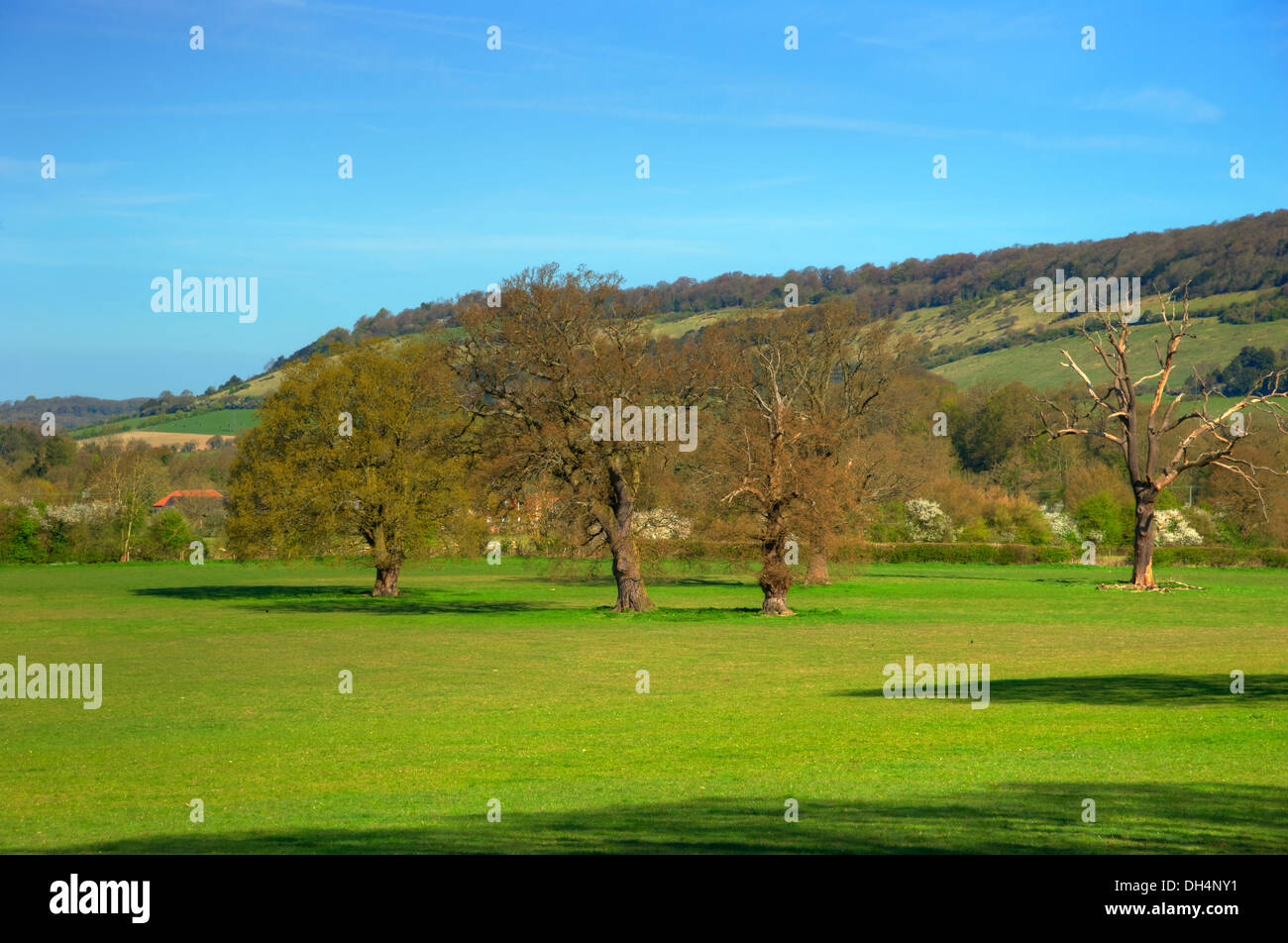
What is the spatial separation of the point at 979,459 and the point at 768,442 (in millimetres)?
76716

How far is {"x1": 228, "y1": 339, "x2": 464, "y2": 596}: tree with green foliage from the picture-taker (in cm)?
4991

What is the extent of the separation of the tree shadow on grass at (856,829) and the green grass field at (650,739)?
5 centimetres

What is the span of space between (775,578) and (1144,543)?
2437cm

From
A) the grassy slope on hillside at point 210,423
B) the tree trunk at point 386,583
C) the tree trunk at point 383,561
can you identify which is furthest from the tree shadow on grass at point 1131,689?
the grassy slope on hillside at point 210,423

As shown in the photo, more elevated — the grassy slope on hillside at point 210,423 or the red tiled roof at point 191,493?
the grassy slope on hillside at point 210,423

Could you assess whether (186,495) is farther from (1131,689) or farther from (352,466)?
(1131,689)

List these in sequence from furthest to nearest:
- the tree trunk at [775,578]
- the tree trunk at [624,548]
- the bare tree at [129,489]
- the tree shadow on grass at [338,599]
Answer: the bare tree at [129,489]
the tree shadow on grass at [338,599]
the tree trunk at [624,548]
the tree trunk at [775,578]

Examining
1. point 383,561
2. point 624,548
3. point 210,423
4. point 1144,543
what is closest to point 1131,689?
point 624,548

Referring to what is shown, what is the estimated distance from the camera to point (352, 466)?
169 ft

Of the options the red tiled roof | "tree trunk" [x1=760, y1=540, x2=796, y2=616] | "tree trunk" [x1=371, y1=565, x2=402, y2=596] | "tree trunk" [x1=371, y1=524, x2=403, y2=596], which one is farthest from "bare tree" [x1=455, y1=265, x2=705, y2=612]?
the red tiled roof

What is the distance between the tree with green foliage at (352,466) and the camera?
49906 millimetres

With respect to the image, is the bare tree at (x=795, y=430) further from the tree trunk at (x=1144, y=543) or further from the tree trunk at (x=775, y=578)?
the tree trunk at (x=1144, y=543)

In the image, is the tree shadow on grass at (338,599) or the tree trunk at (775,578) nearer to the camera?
the tree trunk at (775,578)
